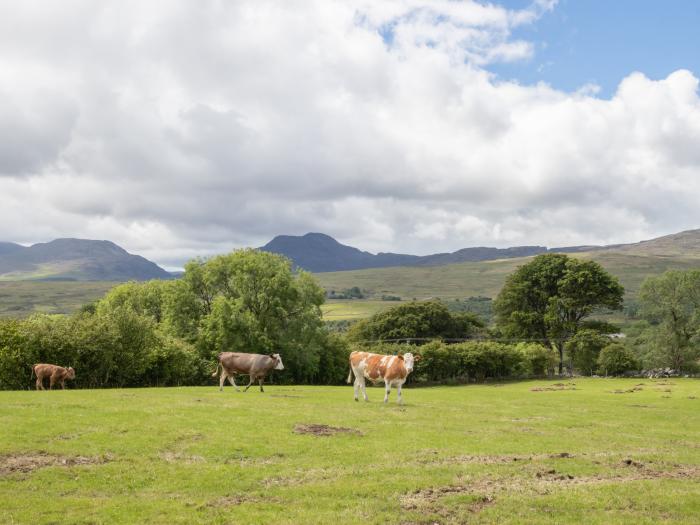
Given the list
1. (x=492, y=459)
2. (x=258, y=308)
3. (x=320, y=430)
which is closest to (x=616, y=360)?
(x=258, y=308)

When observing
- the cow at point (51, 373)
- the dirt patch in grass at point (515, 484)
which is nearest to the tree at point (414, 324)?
the cow at point (51, 373)

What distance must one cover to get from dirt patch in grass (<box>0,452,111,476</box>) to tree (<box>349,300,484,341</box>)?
3312 inches

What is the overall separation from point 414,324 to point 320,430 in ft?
262

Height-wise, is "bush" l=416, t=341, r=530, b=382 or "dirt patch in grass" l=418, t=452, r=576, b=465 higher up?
"dirt patch in grass" l=418, t=452, r=576, b=465

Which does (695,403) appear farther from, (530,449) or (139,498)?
(139,498)

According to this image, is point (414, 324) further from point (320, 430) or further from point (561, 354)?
point (320, 430)

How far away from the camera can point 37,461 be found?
595 inches

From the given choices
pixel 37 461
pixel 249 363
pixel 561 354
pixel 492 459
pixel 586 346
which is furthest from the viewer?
pixel 561 354

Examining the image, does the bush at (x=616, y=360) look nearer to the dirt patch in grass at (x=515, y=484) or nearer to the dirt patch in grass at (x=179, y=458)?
the dirt patch in grass at (x=515, y=484)

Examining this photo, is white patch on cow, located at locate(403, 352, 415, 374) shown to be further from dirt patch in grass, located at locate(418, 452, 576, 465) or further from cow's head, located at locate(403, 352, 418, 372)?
dirt patch in grass, located at locate(418, 452, 576, 465)

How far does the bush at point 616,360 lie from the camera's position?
8006 cm

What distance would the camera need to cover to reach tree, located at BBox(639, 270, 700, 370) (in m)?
77.4

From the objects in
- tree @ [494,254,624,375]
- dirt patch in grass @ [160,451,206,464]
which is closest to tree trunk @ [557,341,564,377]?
tree @ [494,254,624,375]

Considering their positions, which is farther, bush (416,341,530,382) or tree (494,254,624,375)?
tree (494,254,624,375)
